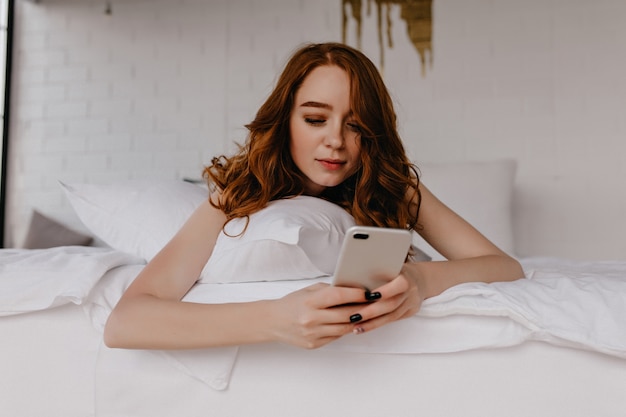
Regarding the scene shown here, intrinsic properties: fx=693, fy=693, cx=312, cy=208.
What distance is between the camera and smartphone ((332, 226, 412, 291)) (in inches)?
38.4

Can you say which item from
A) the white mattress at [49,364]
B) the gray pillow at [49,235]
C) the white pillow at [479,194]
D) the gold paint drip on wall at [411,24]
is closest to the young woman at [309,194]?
the white mattress at [49,364]

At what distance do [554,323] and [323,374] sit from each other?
16.2 inches

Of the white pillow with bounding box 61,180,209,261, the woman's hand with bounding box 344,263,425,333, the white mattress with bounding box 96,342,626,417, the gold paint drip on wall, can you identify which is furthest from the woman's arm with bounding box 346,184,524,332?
the gold paint drip on wall

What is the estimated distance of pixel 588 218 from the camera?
3439 millimetres

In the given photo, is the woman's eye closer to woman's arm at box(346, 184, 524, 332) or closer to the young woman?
the young woman

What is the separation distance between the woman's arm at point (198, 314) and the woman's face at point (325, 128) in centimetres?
29

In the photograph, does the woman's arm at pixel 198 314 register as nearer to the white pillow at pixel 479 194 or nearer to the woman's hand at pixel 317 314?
the woman's hand at pixel 317 314

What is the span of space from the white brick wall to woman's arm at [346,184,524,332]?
6.15ft

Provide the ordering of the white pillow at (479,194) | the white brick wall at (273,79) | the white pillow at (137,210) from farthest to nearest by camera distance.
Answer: the white brick wall at (273,79) < the white pillow at (479,194) < the white pillow at (137,210)

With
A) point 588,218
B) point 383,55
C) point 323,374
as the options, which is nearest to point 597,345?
point 323,374

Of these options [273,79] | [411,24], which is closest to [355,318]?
[273,79]

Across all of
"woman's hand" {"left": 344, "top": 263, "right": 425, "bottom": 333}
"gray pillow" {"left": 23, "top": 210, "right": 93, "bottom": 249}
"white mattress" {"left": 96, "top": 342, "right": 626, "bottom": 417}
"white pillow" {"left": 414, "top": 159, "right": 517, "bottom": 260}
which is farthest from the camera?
"gray pillow" {"left": 23, "top": 210, "right": 93, "bottom": 249}

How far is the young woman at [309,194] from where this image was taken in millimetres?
1213

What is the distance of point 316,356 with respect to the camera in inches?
49.8
